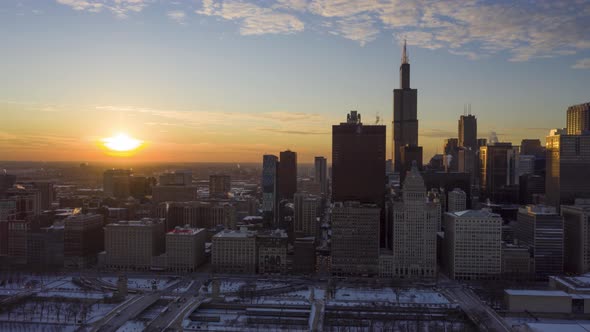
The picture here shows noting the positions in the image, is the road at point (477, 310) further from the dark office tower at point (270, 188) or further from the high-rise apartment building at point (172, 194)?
the high-rise apartment building at point (172, 194)

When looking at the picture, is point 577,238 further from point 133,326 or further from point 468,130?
point 468,130

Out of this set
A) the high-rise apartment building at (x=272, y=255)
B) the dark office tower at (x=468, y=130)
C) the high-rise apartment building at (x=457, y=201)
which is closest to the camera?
the high-rise apartment building at (x=272, y=255)

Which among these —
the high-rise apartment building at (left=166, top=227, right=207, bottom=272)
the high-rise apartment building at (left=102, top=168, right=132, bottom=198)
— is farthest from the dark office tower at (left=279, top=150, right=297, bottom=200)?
the high-rise apartment building at (left=166, top=227, right=207, bottom=272)

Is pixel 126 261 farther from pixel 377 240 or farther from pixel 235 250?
pixel 377 240

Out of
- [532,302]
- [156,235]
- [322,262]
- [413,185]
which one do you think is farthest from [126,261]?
[532,302]

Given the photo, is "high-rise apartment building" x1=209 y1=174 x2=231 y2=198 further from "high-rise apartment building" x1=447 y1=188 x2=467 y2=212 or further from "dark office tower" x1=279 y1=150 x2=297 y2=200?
"high-rise apartment building" x1=447 y1=188 x2=467 y2=212

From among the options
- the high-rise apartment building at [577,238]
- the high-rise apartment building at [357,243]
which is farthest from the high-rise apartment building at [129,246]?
the high-rise apartment building at [577,238]
